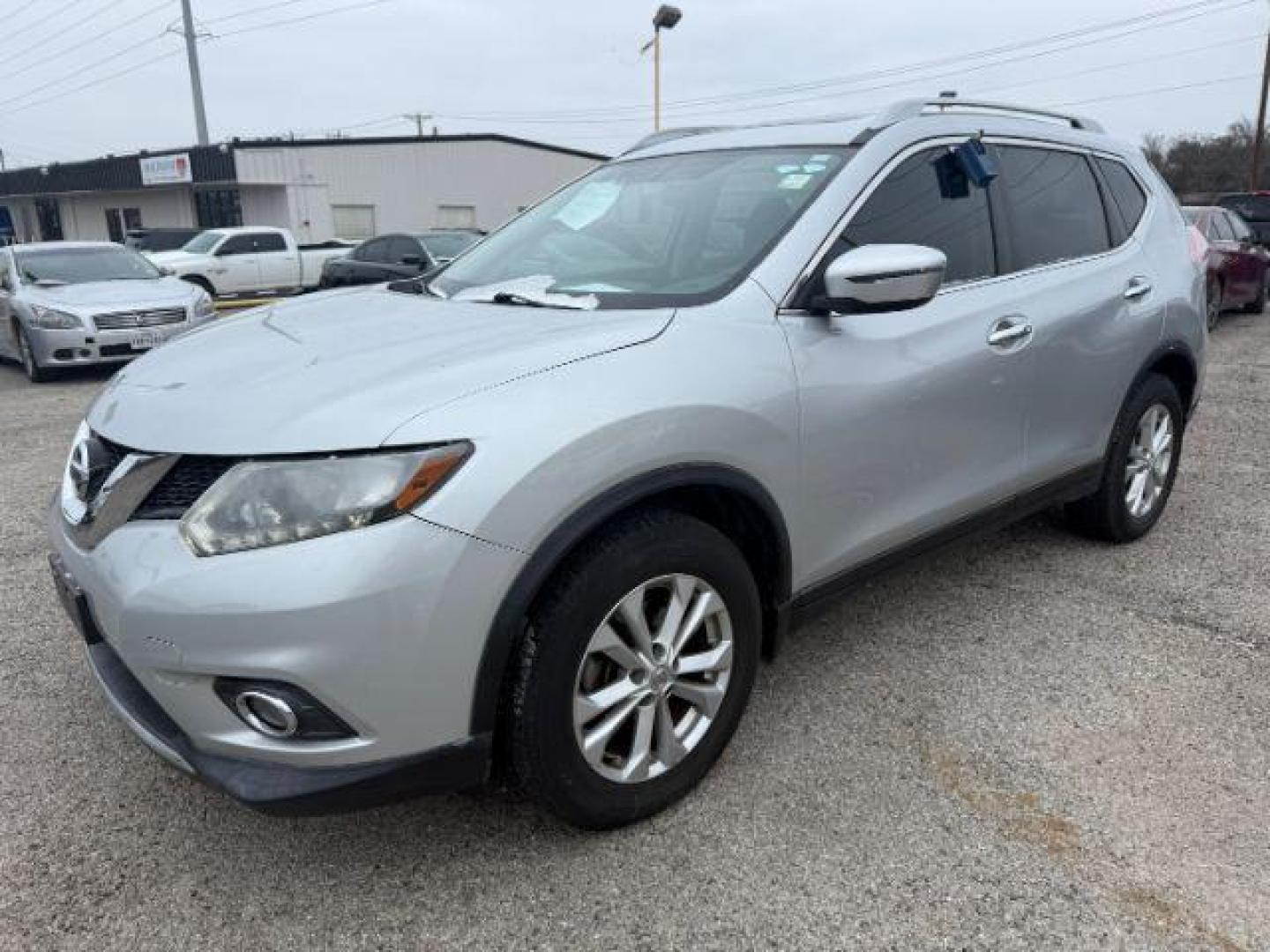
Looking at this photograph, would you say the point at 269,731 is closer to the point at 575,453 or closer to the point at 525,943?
the point at 525,943

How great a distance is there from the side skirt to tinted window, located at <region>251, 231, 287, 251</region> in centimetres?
1858

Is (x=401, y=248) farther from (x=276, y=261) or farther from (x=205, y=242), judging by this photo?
(x=205, y=242)

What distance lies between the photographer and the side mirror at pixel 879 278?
2457 mm

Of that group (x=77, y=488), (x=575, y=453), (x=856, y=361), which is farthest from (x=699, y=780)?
(x=77, y=488)

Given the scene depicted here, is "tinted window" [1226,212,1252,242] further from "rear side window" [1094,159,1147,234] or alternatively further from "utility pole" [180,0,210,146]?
"utility pole" [180,0,210,146]

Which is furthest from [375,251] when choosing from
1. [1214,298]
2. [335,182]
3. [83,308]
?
[335,182]

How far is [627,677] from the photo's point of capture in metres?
2.28

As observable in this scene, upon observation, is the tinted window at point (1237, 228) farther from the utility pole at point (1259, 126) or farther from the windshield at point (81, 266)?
the utility pole at point (1259, 126)

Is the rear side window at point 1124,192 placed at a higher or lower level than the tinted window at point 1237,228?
higher

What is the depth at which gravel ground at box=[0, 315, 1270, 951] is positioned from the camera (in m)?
2.12

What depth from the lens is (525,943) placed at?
2074 millimetres

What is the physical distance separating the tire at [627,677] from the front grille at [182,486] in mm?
723

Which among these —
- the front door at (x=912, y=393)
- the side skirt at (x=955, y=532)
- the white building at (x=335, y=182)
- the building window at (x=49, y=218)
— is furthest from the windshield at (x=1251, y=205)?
the building window at (x=49, y=218)

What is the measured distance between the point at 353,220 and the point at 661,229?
34.7 m
